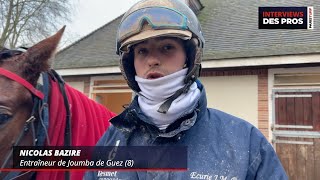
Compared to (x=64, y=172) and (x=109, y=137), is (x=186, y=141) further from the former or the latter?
(x=64, y=172)

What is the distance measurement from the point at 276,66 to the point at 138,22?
6.70m

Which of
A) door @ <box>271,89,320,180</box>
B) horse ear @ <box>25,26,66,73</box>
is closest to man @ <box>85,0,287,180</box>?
horse ear @ <box>25,26,66,73</box>

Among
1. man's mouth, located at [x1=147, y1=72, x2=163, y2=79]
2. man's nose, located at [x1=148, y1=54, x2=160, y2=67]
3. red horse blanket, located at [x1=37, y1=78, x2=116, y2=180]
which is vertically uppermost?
man's nose, located at [x1=148, y1=54, x2=160, y2=67]

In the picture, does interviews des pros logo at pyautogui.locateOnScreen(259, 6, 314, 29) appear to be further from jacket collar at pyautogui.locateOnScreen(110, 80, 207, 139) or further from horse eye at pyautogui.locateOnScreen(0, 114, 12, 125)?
horse eye at pyautogui.locateOnScreen(0, 114, 12, 125)

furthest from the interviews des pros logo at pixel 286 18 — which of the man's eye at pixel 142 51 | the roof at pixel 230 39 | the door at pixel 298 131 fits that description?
the man's eye at pixel 142 51

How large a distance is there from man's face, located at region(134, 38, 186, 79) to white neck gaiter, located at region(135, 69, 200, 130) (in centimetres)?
3

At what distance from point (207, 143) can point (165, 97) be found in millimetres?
270

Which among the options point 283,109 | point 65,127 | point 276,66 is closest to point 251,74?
point 276,66

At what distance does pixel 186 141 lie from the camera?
1.31 meters

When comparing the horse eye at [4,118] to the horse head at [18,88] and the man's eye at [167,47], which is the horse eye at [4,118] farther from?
the man's eye at [167,47]

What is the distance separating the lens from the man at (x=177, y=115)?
1222mm

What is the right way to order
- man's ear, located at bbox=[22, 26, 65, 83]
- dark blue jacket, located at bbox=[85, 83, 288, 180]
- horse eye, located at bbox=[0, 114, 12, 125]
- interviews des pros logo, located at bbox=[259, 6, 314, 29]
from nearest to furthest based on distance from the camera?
dark blue jacket, located at bbox=[85, 83, 288, 180] → horse eye, located at bbox=[0, 114, 12, 125] → man's ear, located at bbox=[22, 26, 65, 83] → interviews des pros logo, located at bbox=[259, 6, 314, 29]

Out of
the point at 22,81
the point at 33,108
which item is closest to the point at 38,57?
the point at 22,81

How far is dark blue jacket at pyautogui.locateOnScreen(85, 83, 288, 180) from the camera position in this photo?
120cm
